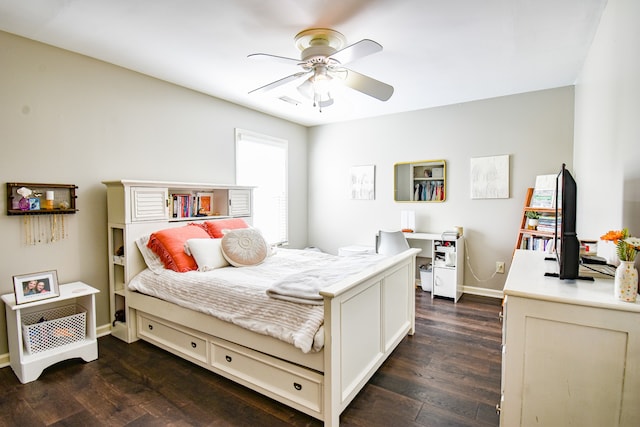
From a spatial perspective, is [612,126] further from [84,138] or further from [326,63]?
[84,138]

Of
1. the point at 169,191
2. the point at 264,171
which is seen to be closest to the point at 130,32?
the point at 169,191

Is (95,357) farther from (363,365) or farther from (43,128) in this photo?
(363,365)

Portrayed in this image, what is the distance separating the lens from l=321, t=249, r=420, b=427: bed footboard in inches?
65.4

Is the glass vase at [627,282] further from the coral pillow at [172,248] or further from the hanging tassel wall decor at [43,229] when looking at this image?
the hanging tassel wall decor at [43,229]

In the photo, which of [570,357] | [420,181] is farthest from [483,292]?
[570,357]

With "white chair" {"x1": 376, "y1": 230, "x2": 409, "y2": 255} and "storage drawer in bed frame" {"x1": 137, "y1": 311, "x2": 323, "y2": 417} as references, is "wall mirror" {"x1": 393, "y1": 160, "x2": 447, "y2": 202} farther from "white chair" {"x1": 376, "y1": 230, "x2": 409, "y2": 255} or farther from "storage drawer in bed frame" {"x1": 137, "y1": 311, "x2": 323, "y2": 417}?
"storage drawer in bed frame" {"x1": 137, "y1": 311, "x2": 323, "y2": 417}

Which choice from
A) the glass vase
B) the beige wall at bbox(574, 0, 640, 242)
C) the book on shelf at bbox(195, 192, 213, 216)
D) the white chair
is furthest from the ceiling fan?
the white chair

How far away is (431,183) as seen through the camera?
4.38m

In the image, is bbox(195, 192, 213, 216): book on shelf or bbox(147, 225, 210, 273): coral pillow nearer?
bbox(147, 225, 210, 273): coral pillow

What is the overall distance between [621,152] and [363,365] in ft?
6.31

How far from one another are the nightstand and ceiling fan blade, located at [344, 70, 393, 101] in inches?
102

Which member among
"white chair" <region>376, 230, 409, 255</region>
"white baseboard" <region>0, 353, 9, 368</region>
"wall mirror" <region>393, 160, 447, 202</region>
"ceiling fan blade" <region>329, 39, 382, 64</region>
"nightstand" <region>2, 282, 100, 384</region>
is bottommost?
"white baseboard" <region>0, 353, 9, 368</region>

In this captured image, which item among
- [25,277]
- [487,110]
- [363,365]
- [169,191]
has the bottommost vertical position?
[363,365]

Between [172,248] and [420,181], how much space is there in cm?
331
